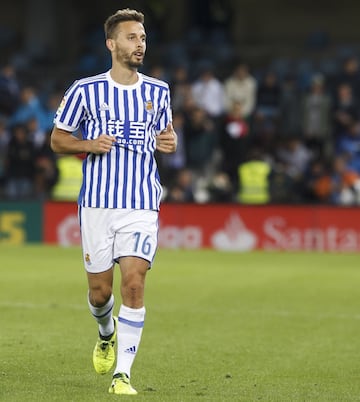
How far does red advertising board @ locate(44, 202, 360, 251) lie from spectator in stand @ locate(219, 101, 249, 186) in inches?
65.1

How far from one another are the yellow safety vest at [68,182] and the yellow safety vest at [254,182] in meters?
2.75

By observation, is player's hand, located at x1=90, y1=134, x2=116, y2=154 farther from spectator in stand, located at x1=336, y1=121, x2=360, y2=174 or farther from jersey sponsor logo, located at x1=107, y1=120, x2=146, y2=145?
spectator in stand, located at x1=336, y1=121, x2=360, y2=174

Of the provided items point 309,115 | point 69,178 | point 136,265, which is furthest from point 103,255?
point 309,115

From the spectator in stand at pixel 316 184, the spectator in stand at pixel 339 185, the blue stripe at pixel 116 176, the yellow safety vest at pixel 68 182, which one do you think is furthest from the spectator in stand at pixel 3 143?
the blue stripe at pixel 116 176

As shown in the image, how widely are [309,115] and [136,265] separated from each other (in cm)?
1523

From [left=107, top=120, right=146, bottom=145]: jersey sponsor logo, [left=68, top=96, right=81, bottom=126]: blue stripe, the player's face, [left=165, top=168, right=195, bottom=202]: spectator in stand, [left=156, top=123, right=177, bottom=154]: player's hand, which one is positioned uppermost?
the player's face

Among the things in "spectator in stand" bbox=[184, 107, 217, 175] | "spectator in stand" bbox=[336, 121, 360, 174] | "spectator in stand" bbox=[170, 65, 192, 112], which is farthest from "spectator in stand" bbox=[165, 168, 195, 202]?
"spectator in stand" bbox=[336, 121, 360, 174]

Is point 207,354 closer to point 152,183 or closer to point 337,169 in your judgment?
point 152,183

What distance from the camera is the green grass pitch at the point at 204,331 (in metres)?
8.03

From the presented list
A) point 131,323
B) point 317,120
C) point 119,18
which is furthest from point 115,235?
point 317,120

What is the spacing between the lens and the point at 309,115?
22.5 metres

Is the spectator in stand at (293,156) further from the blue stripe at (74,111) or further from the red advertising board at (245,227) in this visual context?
the blue stripe at (74,111)

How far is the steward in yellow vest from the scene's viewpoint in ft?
69.0

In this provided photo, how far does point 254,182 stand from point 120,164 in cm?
1337
